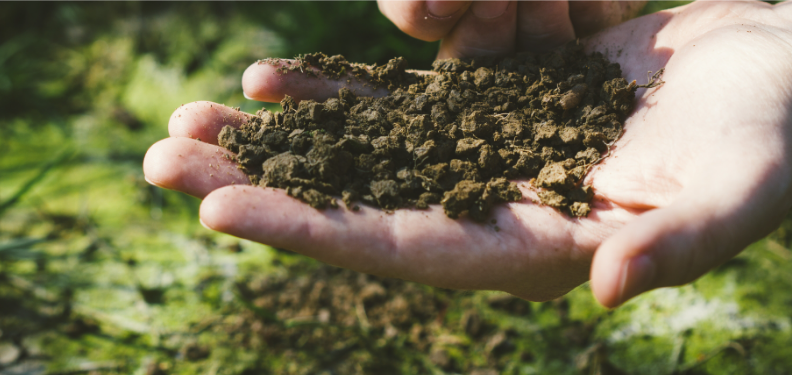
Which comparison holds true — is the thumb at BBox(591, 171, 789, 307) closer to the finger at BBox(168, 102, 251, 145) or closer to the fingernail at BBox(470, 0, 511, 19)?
the fingernail at BBox(470, 0, 511, 19)

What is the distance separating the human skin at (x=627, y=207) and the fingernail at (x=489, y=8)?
0.67m

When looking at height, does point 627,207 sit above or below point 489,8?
below

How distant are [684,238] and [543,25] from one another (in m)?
1.30

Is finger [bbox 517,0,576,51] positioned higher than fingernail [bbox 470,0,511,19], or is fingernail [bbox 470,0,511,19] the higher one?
fingernail [bbox 470,0,511,19]

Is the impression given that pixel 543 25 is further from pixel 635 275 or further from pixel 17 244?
pixel 17 244

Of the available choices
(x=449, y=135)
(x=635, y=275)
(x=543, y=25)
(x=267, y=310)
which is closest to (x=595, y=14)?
(x=543, y=25)

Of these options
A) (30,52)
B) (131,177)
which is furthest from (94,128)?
(30,52)

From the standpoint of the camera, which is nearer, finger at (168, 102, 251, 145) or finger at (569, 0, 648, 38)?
finger at (168, 102, 251, 145)

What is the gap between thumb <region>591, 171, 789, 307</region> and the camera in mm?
987

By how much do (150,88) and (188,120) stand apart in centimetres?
244

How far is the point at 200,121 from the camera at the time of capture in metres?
1.57

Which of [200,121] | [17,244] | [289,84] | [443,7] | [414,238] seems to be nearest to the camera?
[414,238]

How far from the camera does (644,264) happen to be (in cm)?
99

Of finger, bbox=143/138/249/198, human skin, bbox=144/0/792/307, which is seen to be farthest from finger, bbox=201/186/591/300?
finger, bbox=143/138/249/198
